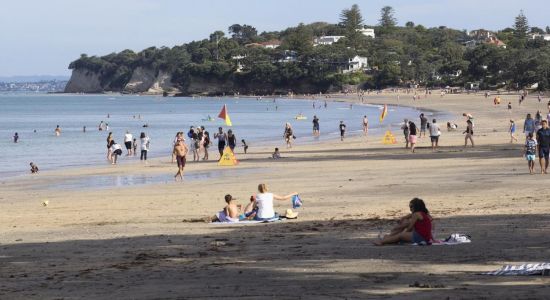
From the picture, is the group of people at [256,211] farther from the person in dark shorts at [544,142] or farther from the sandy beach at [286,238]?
the person in dark shorts at [544,142]

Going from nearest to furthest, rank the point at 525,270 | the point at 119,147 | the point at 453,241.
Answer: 1. the point at 525,270
2. the point at 453,241
3. the point at 119,147

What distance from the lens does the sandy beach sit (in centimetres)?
1027

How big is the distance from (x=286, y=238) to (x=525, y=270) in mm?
4727

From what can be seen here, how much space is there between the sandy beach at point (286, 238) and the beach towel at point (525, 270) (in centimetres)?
19

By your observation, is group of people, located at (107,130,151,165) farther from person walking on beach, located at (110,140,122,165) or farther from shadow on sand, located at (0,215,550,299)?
shadow on sand, located at (0,215,550,299)

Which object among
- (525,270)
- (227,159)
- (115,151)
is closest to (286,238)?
(525,270)

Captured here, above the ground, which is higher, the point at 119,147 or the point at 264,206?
the point at 264,206

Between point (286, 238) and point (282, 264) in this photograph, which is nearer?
point (282, 264)

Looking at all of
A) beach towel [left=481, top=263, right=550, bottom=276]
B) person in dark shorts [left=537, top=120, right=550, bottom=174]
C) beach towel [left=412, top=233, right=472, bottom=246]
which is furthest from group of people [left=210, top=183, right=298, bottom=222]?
person in dark shorts [left=537, top=120, right=550, bottom=174]

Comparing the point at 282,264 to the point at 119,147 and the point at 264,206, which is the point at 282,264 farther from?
the point at 119,147

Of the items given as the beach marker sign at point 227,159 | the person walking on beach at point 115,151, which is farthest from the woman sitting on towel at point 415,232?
the person walking on beach at point 115,151

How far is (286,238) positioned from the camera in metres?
14.5

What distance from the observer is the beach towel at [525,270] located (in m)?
10.4

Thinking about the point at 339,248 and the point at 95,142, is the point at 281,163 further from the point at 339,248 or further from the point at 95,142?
the point at 95,142
